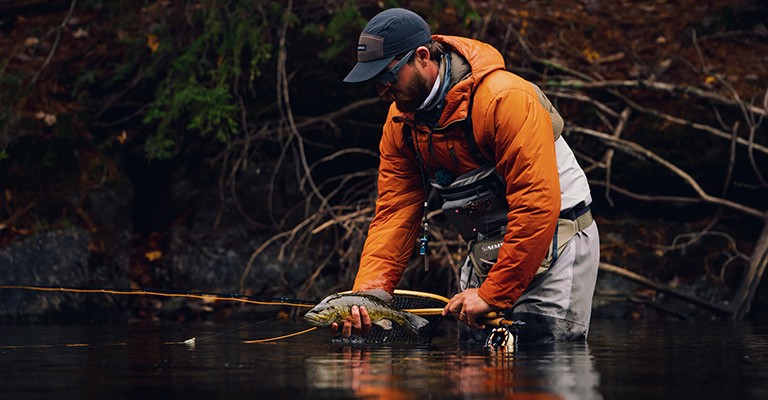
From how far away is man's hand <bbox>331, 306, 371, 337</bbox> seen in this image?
5.52m

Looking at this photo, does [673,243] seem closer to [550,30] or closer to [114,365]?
[550,30]

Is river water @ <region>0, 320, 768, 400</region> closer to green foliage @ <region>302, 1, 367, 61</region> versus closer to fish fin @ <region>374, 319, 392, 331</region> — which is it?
fish fin @ <region>374, 319, 392, 331</region>

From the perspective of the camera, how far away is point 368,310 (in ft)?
18.3

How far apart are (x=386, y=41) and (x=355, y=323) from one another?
1.23 metres

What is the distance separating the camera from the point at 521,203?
5.29m

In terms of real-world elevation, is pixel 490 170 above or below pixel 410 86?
below

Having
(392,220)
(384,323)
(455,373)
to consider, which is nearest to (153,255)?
(392,220)

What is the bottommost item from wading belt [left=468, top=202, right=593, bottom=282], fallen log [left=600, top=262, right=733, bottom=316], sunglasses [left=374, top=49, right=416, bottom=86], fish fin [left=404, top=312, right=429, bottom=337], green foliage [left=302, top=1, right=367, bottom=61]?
fallen log [left=600, top=262, right=733, bottom=316]

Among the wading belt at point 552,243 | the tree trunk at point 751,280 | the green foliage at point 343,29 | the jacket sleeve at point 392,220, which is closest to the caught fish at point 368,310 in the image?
the jacket sleeve at point 392,220

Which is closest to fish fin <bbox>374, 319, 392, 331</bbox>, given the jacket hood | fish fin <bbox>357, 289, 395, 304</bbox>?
fish fin <bbox>357, 289, 395, 304</bbox>

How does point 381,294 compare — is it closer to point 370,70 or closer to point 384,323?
point 384,323

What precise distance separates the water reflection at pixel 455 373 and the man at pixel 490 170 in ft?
0.66

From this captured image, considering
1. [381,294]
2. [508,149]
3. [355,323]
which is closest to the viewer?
[508,149]

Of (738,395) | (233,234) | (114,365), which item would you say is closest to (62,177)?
(233,234)
